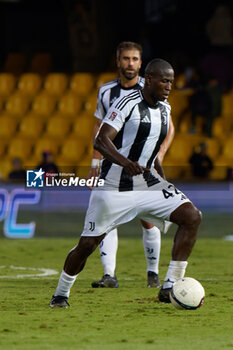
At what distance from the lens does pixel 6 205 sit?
14234 millimetres

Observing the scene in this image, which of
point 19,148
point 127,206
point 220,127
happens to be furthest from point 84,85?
point 127,206

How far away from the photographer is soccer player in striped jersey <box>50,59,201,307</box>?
6602 mm

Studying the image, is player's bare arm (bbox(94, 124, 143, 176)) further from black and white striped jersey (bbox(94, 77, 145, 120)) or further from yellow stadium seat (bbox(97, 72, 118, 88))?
yellow stadium seat (bbox(97, 72, 118, 88))

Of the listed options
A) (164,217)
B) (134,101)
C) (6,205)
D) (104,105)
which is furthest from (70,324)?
(6,205)

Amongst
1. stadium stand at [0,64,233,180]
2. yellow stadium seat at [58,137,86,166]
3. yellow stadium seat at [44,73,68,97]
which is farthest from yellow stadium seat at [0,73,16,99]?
yellow stadium seat at [58,137,86,166]

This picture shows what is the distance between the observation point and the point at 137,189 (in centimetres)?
677

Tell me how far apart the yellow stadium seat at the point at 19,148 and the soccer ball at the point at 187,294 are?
1208cm

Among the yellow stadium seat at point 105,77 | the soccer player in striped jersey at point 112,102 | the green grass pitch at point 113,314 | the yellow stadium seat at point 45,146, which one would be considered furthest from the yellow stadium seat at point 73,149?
the soccer player in striped jersey at point 112,102

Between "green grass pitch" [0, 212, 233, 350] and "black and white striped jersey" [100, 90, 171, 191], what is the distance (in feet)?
Answer: 3.36

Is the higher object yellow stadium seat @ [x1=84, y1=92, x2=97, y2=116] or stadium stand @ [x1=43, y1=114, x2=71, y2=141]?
yellow stadium seat @ [x1=84, y1=92, x2=97, y2=116]

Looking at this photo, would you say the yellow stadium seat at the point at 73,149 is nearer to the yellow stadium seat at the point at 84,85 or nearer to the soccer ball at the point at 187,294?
the yellow stadium seat at the point at 84,85

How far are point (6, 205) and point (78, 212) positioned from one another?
119 centimetres

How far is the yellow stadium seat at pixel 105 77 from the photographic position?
1928 centimetres

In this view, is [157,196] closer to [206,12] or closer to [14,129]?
[14,129]
